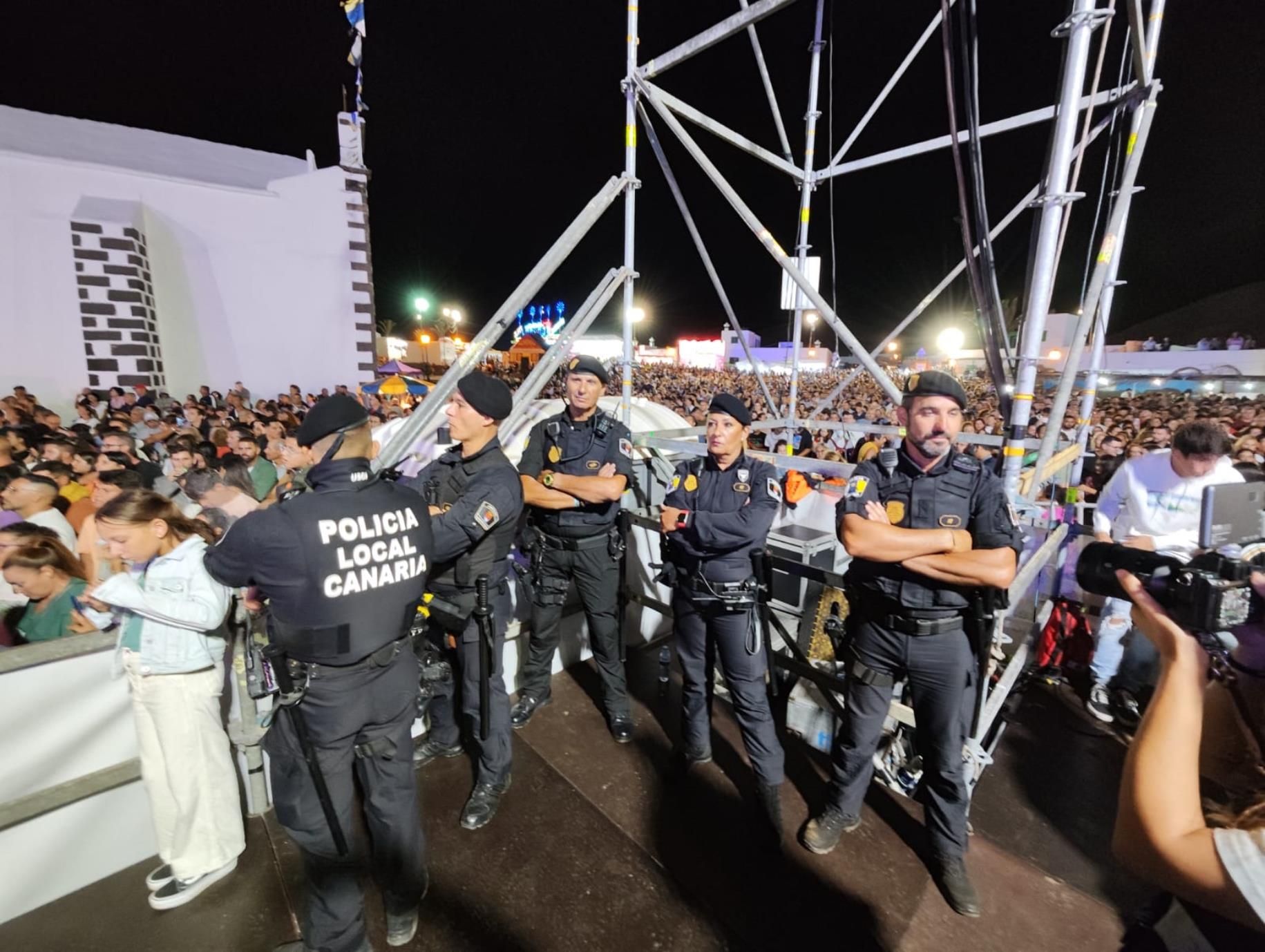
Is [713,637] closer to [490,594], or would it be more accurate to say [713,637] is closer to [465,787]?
[490,594]

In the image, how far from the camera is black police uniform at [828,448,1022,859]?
8.58 feet

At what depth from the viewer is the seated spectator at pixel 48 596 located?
2951 millimetres

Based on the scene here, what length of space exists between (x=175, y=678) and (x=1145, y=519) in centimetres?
629

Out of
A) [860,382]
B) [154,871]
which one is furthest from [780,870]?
[860,382]

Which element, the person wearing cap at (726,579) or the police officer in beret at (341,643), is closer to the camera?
the police officer in beret at (341,643)

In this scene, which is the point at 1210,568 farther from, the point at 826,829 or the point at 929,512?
the point at 826,829

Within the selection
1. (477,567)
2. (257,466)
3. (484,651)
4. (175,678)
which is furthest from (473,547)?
(257,466)

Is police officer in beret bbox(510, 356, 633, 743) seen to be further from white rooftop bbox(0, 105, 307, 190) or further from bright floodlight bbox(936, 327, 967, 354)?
bright floodlight bbox(936, 327, 967, 354)

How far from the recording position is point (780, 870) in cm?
280

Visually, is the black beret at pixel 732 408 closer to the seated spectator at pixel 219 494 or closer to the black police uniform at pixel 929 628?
the black police uniform at pixel 929 628

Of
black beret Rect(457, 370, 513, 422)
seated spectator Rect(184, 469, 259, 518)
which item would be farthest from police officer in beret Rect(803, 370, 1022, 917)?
seated spectator Rect(184, 469, 259, 518)

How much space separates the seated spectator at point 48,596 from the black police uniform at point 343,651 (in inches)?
70.7

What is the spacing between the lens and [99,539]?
3285 millimetres

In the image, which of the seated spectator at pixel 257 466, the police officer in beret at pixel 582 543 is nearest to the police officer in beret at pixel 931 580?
the police officer in beret at pixel 582 543
